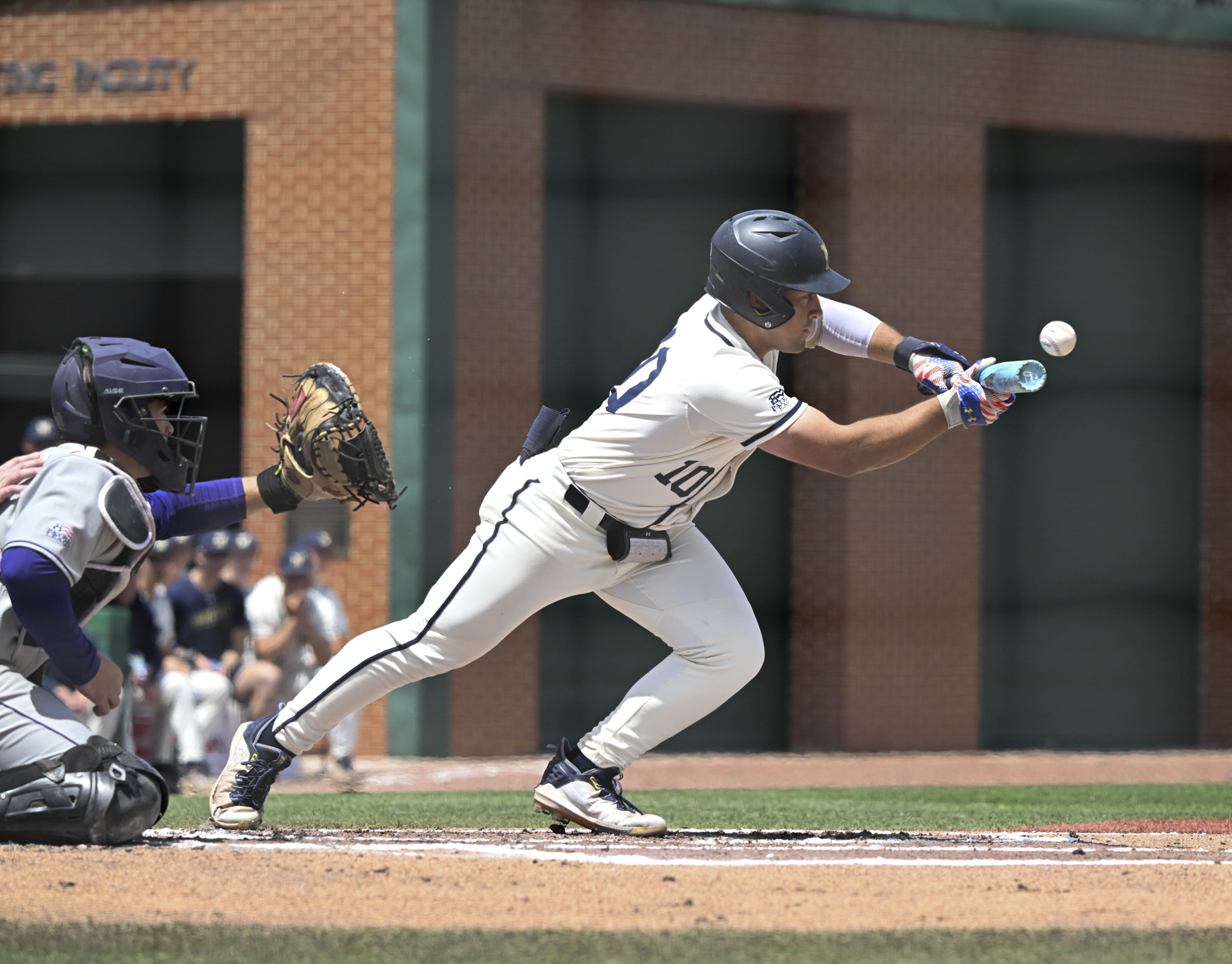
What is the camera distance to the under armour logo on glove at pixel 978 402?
15.0 ft

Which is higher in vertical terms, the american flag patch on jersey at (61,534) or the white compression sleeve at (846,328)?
the white compression sleeve at (846,328)

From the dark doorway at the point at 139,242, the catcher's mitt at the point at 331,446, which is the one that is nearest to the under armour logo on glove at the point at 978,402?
the catcher's mitt at the point at 331,446

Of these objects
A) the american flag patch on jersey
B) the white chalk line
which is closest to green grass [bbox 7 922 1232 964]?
the white chalk line

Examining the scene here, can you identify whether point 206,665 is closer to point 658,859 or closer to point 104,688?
point 104,688

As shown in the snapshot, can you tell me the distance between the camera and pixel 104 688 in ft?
14.6

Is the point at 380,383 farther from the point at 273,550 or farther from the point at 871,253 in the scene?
the point at 871,253

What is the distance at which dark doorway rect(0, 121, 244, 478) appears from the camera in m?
13.1

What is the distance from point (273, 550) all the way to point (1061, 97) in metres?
7.53

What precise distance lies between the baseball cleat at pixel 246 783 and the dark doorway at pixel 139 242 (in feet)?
27.3

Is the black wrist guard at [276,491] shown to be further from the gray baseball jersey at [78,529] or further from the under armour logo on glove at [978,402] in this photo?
the under armour logo on glove at [978,402]

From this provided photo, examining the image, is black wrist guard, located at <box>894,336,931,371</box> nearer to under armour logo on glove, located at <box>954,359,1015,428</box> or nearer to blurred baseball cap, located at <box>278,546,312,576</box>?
under armour logo on glove, located at <box>954,359,1015,428</box>

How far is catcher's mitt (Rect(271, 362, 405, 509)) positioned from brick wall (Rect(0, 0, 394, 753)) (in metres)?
7.08

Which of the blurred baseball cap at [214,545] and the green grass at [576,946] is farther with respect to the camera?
the blurred baseball cap at [214,545]

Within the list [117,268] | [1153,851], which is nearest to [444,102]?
[117,268]
